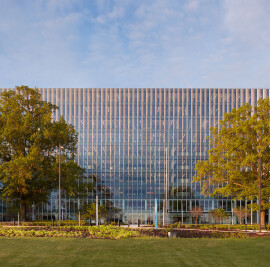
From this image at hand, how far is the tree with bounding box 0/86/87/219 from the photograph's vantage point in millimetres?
41625

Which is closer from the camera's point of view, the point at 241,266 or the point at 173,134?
the point at 241,266

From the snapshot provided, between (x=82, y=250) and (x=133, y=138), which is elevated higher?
(x=133, y=138)

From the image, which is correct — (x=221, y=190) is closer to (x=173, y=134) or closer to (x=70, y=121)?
(x=173, y=134)

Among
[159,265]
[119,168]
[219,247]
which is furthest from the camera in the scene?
[119,168]

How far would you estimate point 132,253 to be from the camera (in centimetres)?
1733

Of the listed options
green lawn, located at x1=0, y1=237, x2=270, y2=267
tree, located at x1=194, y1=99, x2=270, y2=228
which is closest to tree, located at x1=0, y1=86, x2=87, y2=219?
tree, located at x1=194, y1=99, x2=270, y2=228

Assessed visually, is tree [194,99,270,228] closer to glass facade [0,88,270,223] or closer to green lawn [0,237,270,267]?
green lawn [0,237,270,267]

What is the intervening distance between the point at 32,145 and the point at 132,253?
28.6 meters

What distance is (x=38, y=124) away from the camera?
4375 cm

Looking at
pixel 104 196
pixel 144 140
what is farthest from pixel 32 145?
pixel 144 140

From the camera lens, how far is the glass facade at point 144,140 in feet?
248

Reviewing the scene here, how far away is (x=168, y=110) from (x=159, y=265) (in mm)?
64891

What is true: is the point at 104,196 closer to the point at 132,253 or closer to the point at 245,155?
the point at 245,155

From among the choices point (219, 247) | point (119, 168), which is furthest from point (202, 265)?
point (119, 168)
